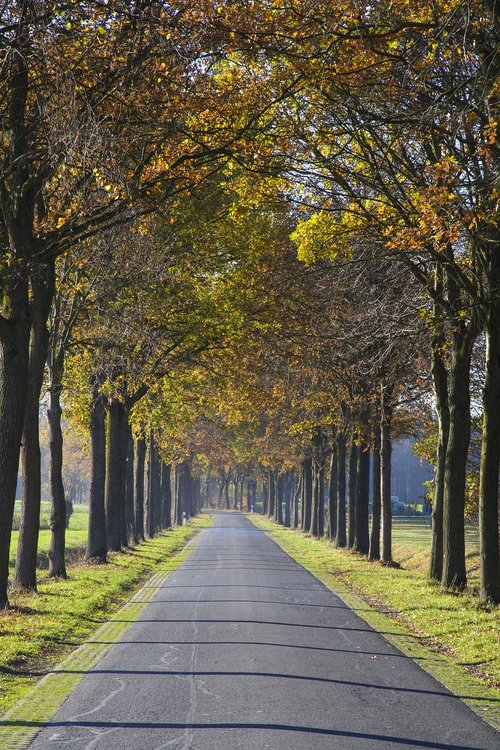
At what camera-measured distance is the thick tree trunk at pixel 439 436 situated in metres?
20.8

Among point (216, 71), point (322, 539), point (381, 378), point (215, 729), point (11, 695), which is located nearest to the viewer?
point (215, 729)

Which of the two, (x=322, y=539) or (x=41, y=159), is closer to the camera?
(x=41, y=159)

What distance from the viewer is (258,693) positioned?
910cm

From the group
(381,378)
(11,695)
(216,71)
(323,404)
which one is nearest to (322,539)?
(323,404)

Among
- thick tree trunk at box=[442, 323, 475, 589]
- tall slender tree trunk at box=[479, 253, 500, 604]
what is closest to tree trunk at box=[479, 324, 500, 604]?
tall slender tree trunk at box=[479, 253, 500, 604]

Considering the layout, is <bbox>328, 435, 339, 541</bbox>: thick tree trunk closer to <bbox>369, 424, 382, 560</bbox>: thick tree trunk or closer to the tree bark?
<bbox>369, 424, 382, 560</bbox>: thick tree trunk

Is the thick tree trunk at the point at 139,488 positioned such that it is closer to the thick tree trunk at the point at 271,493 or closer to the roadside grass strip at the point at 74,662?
the roadside grass strip at the point at 74,662

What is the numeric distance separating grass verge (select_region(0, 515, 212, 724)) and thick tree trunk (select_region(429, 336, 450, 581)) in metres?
6.63

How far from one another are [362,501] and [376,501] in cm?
69

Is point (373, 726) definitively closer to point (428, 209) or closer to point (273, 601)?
point (428, 209)

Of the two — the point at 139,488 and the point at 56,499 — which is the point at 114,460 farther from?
the point at 139,488

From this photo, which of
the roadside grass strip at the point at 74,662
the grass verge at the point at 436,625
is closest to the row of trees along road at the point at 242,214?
the grass verge at the point at 436,625

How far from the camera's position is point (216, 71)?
15.0 metres

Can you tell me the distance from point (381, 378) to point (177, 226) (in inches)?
335
